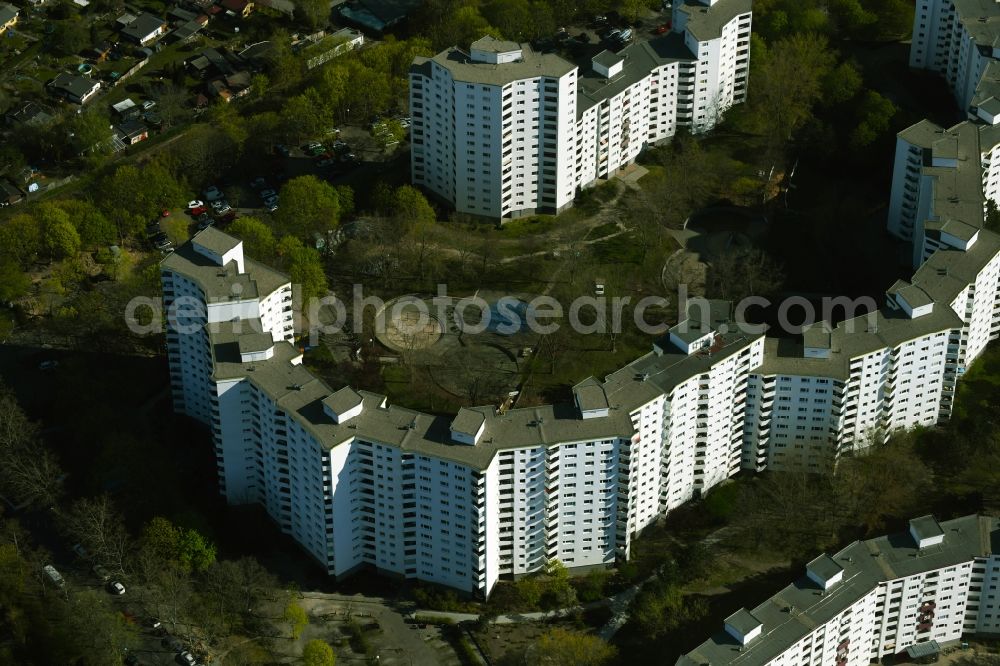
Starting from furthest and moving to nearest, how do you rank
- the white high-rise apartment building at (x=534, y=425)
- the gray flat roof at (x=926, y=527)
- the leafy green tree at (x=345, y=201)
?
the leafy green tree at (x=345, y=201) → the white high-rise apartment building at (x=534, y=425) → the gray flat roof at (x=926, y=527)

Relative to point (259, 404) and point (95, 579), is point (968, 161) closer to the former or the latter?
point (259, 404)

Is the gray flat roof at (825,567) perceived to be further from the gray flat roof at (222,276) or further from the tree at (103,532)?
the tree at (103,532)

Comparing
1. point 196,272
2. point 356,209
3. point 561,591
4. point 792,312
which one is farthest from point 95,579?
point 792,312

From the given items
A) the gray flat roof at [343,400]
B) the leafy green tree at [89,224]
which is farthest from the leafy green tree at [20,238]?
the gray flat roof at [343,400]

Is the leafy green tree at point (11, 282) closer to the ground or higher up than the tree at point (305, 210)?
closer to the ground

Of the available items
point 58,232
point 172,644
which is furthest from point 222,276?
point 172,644

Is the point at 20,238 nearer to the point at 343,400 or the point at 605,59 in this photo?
the point at 343,400

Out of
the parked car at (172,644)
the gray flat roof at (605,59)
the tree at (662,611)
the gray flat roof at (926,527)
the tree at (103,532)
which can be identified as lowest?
the parked car at (172,644)

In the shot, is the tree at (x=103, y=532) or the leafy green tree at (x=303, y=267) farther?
the leafy green tree at (x=303, y=267)
